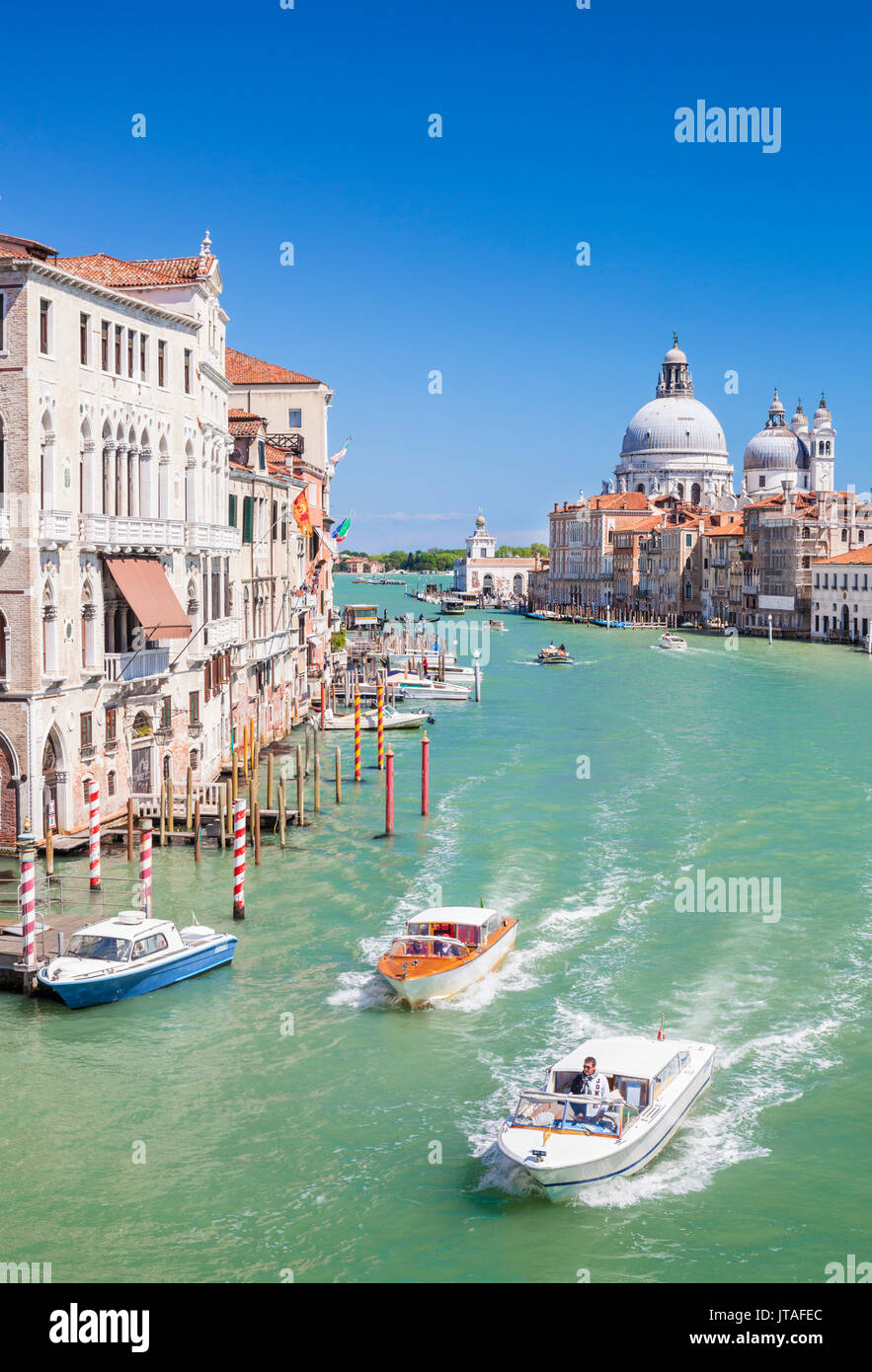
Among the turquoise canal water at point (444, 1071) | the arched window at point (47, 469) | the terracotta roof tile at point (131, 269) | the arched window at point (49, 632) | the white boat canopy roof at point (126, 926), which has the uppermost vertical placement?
the terracotta roof tile at point (131, 269)

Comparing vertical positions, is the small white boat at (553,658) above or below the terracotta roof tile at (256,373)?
below

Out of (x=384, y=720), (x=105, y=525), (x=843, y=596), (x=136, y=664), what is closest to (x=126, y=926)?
(x=136, y=664)

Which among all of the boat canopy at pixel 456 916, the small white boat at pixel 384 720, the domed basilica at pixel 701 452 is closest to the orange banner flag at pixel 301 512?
the small white boat at pixel 384 720

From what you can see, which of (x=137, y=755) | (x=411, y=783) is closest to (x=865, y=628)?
(x=411, y=783)

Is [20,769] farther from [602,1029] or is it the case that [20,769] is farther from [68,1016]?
[602,1029]

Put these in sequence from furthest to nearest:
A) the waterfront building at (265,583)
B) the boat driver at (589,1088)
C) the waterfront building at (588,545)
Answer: the waterfront building at (588,545) < the waterfront building at (265,583) < the boat driver at (589,1088)

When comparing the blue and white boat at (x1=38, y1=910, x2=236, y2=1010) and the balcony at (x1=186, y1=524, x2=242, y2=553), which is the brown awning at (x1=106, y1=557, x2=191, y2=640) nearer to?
the balcony at (x1=186, y1=524, x2=242, y2=553)

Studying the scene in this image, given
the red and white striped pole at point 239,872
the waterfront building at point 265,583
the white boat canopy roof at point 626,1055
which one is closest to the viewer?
the white boat canopy roof at point 626,1055

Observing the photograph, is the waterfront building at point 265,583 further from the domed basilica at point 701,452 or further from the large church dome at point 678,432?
the large church dome at point 678,432
